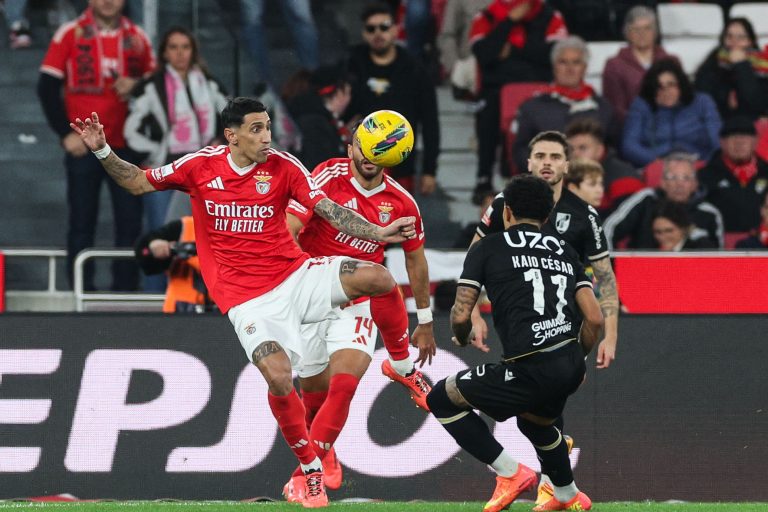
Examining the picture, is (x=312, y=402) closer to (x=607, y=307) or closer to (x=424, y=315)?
(x=424, y=315)

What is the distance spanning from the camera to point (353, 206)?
814 centimetres

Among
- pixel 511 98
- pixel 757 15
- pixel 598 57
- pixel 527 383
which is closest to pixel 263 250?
pixel 527 383

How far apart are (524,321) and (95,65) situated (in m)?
6.53

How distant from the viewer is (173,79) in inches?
474

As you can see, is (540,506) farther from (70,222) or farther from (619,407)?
(70,222)

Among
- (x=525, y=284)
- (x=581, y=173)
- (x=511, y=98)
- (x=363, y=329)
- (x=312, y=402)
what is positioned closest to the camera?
(x=525, y=284)

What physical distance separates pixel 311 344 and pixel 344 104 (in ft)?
13.9

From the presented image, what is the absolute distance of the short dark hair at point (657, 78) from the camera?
1255 centimetres

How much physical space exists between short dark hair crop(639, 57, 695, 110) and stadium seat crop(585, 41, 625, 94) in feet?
2.68

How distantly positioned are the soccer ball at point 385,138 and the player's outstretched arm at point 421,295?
0.65 meters

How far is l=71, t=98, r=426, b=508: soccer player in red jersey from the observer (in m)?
7.57

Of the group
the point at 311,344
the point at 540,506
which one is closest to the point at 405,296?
the point at 311,344

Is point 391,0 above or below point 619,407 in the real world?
above

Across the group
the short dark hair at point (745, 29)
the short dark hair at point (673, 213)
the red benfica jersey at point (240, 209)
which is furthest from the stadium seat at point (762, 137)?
the red benfica jersey at point (240, 209)
